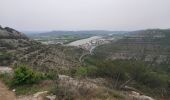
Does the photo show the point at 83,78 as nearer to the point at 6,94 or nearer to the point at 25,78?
the point at 25,78

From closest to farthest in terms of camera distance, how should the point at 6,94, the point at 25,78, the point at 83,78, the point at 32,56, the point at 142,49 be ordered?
the point at 6,94 → the point at 25,78 → the point at 83,78 → the point at 32,56 → the point at 142,49

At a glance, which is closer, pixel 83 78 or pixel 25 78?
pixel 25 78

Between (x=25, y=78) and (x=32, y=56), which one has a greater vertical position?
(x=25, y=78)

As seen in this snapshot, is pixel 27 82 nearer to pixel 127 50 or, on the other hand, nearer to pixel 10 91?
pixel 10 91

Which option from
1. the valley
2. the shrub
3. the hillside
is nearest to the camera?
the valley

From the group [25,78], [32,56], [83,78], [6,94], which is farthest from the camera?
[32,56]

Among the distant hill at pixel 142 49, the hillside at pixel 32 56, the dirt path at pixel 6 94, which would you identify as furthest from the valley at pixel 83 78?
the distant hill at pixel 142 49

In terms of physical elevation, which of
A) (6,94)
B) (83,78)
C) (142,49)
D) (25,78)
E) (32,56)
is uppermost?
(25,78)

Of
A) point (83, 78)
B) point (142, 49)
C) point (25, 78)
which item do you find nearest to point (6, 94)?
point (25, 78)

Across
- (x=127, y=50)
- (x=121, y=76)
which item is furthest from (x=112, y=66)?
(x=127, y=50)

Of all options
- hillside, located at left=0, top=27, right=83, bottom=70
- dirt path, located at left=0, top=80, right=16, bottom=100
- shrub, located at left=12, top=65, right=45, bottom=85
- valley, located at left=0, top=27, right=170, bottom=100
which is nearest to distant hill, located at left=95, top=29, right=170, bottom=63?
hillside, located at left=0, top=27, right=83, bottom=70

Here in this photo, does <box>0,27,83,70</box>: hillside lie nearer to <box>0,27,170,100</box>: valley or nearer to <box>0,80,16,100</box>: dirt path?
<box>0,27,170,100</box>: valley
